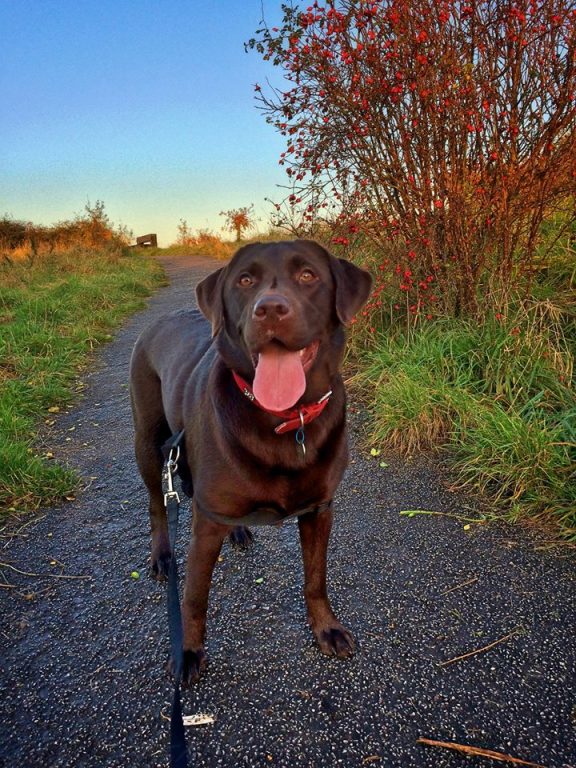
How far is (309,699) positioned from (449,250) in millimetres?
3684

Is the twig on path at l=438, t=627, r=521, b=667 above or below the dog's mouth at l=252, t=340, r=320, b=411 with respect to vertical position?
below

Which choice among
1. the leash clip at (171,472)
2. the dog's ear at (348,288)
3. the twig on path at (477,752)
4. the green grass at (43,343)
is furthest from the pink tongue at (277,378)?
the green grass at (43,343)

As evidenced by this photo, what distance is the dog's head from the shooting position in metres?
1.70

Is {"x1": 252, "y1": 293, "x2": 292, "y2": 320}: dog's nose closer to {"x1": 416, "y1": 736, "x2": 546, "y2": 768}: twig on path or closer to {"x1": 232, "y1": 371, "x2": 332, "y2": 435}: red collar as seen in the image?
{"x1": 232, "y1": 371, "x2": 332, "y2": 435}: red collar

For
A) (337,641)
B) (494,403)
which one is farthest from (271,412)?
(494,403)

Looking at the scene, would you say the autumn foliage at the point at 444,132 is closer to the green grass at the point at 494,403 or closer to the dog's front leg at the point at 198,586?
the green grass at the point at 494,403

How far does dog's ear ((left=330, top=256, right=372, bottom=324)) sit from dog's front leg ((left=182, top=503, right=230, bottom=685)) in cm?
92

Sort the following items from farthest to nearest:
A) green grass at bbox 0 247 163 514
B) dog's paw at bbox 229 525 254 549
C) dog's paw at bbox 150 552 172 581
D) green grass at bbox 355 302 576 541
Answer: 1. green grass at bbox 0 247 163 514
2. green grass at bbox 355 302 576 541
3. dog's paw at bbox 229 525 254 549
4. dog's paw at bbox 150 552 172 581

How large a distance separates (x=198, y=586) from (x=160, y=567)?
64 cm

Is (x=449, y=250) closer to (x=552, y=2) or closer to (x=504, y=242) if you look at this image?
(x=504, y=242)

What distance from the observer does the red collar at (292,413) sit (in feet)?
5.74

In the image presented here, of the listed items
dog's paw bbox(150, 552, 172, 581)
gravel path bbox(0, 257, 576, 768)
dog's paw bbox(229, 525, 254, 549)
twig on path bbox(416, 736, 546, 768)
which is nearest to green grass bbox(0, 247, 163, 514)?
gravel path bbox(0, 257, 576, 768)

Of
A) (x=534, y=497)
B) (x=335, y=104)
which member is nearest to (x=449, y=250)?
(x=335, y=104)

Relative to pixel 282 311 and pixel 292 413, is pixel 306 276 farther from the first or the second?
pixel 292 413
